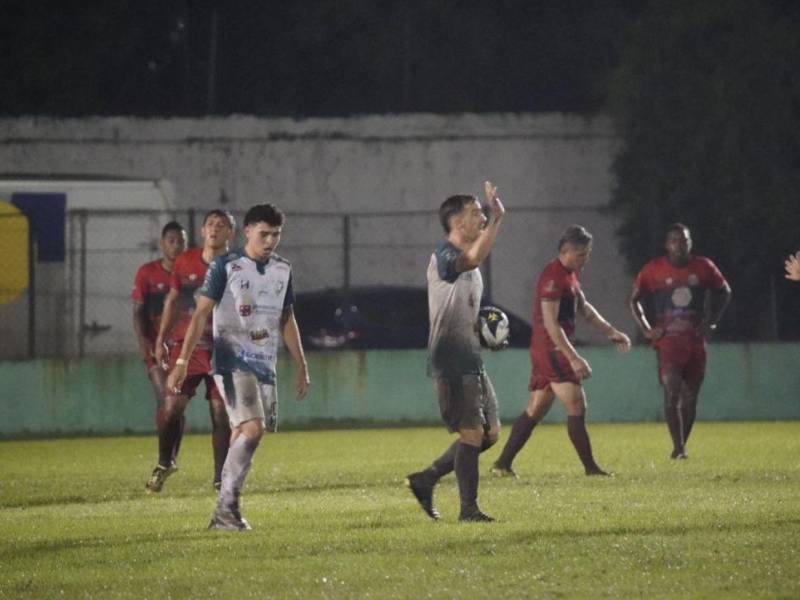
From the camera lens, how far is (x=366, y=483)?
1525 cm

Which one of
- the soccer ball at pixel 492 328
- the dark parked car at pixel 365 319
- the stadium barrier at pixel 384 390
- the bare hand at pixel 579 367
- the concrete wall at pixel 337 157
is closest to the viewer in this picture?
the soccer ball at pixel 492 328

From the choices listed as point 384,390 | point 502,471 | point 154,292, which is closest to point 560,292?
point 502,471

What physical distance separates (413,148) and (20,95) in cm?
982

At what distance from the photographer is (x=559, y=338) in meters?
14.8

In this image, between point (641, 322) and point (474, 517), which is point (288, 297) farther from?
point (641, 322)

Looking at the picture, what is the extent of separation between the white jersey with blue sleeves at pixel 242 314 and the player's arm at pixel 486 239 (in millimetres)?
1208

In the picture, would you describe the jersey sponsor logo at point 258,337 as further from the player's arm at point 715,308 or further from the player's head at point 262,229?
the player's arm at point 715,308

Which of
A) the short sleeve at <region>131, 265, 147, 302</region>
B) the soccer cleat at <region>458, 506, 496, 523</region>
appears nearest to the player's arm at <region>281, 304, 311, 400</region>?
the soccer cleat at <region>458, 506, 496, 523</region>

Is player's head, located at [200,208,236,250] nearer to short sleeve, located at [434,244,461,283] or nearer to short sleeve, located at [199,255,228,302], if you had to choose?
short sleeve, located at [199,255,228,302]

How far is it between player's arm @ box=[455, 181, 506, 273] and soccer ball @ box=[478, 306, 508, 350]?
24.1 inches

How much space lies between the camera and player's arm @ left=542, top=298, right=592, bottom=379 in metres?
14.4

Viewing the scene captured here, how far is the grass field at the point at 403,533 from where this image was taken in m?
8.95

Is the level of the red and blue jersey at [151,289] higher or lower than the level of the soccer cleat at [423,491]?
higher

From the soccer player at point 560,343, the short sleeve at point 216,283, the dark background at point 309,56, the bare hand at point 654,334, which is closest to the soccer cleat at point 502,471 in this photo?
the soccer player at point 560,343
